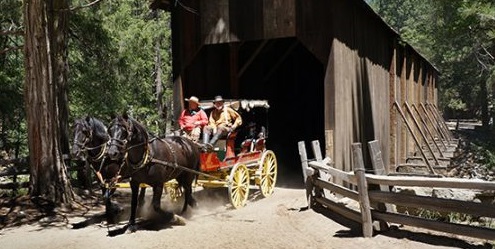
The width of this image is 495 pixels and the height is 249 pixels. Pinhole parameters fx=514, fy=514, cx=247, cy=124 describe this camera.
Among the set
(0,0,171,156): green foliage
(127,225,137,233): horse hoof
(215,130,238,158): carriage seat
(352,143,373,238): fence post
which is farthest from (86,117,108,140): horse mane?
(0,0,171,156): green foliage

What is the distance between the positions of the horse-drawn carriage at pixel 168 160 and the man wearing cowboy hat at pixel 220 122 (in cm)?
22

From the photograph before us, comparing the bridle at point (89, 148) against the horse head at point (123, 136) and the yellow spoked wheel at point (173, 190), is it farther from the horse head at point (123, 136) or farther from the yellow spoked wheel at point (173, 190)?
the yellow spoked wheel at point (173, 190)

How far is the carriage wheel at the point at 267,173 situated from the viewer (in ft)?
39.5

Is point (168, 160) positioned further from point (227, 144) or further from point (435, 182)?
point (435, 182)

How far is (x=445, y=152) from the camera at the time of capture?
21.4 metres

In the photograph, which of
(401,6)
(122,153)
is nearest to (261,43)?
(122,153)

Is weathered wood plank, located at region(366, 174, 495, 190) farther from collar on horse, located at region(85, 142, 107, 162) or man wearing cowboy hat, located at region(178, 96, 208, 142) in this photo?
man wearing cowboy hat, located at region(178, 96, 208, 142)

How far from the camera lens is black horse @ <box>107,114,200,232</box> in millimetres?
8320

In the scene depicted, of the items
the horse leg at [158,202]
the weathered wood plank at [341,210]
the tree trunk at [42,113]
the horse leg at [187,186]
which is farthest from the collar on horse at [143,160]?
the weathered wood plank at [341,210]

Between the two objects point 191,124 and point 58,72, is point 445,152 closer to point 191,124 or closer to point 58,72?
point 191,124

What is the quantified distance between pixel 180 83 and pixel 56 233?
628 cm

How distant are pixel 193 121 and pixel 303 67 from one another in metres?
9.56

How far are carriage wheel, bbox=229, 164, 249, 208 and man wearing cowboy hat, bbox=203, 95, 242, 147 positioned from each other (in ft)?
2.56

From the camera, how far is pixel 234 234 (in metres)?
8.28
